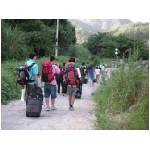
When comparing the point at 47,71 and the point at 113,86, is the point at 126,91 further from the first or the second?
the point at 47,71

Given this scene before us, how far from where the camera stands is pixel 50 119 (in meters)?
8.44

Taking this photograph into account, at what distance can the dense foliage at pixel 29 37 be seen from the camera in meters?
18.8

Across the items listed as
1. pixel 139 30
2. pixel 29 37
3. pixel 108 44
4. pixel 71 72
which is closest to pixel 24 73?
pixel 71 72

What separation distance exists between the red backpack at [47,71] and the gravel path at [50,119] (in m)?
0.88

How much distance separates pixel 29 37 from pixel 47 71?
1634cm

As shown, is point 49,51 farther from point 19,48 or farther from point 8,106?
point 8,106

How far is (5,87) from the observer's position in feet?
38.6

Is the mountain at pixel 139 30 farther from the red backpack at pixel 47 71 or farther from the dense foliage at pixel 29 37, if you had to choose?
the dense foliage at pixel 29 37

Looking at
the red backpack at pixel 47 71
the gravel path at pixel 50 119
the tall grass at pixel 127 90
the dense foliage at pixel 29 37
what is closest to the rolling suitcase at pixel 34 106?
the gravel path at pixel 50 119

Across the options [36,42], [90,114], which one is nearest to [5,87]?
[90,114]

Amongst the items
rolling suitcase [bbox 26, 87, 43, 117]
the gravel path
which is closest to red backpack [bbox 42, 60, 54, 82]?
rolling suitcase [bbox 26, 87, 43, 117]

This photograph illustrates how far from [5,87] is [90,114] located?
360cm

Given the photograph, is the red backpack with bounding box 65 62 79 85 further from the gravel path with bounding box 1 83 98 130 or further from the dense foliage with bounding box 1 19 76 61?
the dense foliage with bounding box 1 19 76 61

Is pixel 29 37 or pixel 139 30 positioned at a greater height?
pixel 139 30
